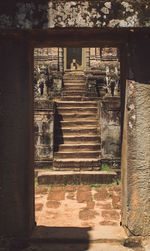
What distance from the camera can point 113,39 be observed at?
3.06 meters

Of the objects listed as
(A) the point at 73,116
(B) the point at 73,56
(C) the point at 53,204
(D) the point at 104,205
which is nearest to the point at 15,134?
(C) the point at 53,204

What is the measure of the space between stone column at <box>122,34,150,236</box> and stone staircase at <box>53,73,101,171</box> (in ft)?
13.8

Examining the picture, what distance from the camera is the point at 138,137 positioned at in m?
2.94

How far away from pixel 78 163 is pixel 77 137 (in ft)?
3.24

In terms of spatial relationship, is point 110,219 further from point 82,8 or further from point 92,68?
point 92,68

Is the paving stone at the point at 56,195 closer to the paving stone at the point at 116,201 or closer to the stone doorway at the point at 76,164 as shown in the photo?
the stone doorway at the point at 76,164

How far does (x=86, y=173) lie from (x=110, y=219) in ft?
7.35

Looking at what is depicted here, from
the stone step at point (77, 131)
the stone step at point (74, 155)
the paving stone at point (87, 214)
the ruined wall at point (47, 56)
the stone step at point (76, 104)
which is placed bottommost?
the paving stone at point (87, 214)

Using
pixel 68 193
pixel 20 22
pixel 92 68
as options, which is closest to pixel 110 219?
pixel 68 193

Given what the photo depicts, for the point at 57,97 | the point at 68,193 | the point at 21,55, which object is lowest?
the point at 68,193

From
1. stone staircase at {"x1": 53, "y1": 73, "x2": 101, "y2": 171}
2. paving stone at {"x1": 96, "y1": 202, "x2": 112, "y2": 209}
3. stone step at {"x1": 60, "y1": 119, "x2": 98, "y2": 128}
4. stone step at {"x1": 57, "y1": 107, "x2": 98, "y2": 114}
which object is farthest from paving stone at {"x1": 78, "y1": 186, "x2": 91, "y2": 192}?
stone step at {"x1": 57, "y1": 107, "x2": 98, "y2": 114}

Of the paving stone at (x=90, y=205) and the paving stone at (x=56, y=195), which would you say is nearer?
the paving stone at (x=90, y=205)

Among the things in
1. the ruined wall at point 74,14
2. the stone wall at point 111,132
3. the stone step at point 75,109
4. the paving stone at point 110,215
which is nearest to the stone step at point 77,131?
the stone wall at point 111,132

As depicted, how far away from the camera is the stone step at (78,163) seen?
284 inches
